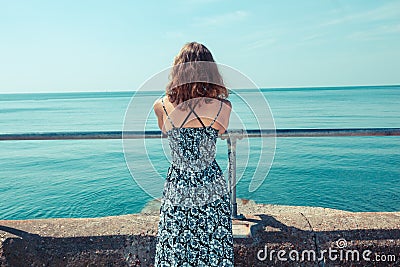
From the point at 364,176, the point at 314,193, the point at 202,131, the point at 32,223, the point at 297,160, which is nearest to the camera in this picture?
the point at 202,131

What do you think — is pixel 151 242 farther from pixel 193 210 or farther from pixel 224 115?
pixel 224 115

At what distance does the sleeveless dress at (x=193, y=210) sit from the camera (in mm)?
2465

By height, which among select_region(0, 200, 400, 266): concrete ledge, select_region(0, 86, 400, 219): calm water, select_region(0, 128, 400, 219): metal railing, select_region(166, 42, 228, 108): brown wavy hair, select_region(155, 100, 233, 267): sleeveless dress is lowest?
select_region(0, 86, 400, 219): calm water

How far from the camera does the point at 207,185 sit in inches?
97.6

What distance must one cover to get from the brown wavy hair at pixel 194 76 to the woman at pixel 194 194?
4 cm

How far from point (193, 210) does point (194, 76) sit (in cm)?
89

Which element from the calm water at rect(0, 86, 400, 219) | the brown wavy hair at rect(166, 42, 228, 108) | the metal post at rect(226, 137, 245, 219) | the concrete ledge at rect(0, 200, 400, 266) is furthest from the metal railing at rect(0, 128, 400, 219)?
the calm water at rect(0, 86, 400, 219)

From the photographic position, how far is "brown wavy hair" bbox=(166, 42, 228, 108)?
228 cm

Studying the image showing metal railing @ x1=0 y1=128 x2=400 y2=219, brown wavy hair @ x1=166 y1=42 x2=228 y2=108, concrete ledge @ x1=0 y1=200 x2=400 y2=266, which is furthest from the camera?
metal railing @ x1=0 y1=128 x2=400 y2=219

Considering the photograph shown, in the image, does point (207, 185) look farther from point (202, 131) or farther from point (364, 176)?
point (364, 176)

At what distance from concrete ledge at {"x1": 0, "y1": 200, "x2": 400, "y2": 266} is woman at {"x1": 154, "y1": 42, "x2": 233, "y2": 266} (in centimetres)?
36

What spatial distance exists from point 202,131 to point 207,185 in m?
0.36

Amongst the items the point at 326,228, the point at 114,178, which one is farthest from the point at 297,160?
the point at 326,228

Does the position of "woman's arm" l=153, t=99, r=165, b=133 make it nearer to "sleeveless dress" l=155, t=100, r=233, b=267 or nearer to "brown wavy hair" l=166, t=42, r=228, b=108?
"sleeveless dress" l=155, t=100, r=233, b=267
